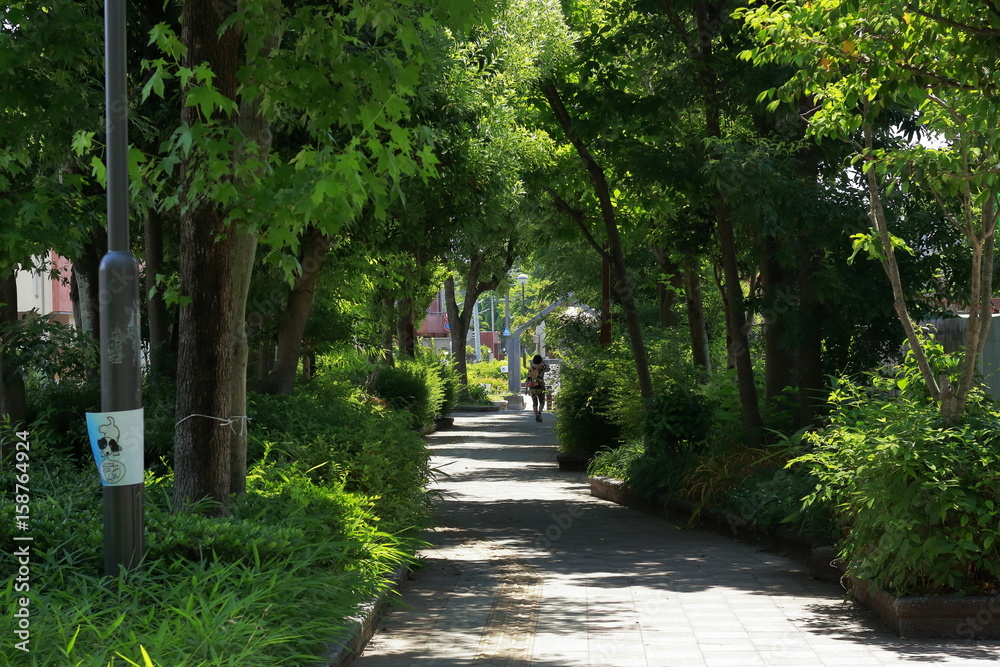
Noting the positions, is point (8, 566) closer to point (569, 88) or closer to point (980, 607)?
point (980, 607)

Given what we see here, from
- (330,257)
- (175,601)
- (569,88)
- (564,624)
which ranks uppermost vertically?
(569,88)

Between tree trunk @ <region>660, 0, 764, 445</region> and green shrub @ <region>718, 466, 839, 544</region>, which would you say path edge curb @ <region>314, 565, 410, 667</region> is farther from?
tree trunk @ <region>660, 0, 764, 445</region>

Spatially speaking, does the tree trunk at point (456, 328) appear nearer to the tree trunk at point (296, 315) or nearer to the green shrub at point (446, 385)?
the green shrub at point (446, 385)

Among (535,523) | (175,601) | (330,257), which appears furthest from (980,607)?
(330,257)

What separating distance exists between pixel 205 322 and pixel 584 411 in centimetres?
1354

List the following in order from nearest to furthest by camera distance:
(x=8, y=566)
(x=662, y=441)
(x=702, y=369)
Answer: (x=8, y=566) < (x=662, y=441) < (x=702, y=369)

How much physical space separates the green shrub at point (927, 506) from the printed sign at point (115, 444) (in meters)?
4.77

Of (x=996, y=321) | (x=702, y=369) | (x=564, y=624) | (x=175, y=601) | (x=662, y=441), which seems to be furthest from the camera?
(x=702, y=369)

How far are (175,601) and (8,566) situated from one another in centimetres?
131

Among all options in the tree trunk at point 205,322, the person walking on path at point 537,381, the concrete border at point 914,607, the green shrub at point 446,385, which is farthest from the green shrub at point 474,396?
the tree trunk at point 205,322

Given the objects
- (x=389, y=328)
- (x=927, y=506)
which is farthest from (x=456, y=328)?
(x=927, y=506)

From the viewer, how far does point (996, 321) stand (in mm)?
11680

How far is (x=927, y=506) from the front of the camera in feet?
23.8

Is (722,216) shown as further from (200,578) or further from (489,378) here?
(489,378)
